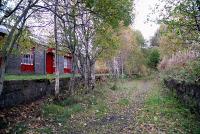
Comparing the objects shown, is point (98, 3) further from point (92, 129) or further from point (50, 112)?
point (50, 112)

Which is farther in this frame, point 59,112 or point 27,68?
point 27,68

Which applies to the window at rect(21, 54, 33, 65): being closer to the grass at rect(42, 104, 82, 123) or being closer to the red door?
the red door

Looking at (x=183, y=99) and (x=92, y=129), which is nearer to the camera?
(x=92, y=129)

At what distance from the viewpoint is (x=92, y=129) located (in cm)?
1127

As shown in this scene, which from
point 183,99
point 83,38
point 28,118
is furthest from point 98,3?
point 83,38

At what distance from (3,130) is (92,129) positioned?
3.03 m

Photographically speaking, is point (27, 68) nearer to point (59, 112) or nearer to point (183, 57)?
point (183, 57)

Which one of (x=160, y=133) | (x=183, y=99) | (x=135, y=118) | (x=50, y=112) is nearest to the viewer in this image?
(x=160, y=133)

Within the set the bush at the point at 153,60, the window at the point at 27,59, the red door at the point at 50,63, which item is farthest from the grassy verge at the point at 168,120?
the bush at the point at 153,60

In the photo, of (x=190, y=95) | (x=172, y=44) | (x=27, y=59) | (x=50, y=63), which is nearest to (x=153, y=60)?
(x=50, y=63)

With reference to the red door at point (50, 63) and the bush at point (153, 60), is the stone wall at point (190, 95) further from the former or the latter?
the bush at point (153, 60)

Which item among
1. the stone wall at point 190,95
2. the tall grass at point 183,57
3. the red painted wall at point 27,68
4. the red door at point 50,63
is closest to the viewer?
the stone wall at point 190,95

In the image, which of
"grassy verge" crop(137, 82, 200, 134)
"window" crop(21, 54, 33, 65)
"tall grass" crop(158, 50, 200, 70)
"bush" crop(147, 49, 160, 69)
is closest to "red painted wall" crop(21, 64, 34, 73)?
Result: "window" crop(21, 54, 33, 65)

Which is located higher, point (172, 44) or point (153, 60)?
point (153, 60)
